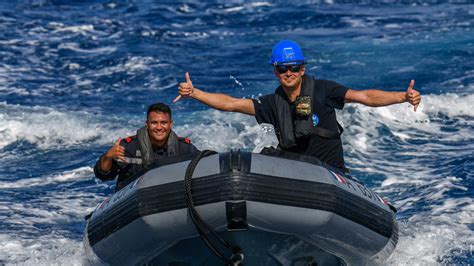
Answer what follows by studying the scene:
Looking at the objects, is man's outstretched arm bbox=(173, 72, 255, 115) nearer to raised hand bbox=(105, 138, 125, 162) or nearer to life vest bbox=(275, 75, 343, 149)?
life vest bbox=(275, 75, 343, 149)

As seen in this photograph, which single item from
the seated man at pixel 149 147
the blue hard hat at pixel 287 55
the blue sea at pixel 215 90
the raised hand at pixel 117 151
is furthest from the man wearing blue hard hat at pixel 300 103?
→ the blue sea at pixel 215 90

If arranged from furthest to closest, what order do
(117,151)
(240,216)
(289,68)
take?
(289,68), (117,151), (240,216)

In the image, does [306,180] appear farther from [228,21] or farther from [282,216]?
[228,21]

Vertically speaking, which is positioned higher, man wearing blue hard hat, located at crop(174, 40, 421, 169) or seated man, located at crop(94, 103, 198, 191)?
man wearing blue hard hat, located at crop(174, 40, 421, 169)

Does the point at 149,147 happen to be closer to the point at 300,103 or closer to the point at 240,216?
the point at 300,103

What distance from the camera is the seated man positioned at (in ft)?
20.6

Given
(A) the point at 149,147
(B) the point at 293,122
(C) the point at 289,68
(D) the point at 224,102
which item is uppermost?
(C) the point at 289,68

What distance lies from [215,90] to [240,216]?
7.61 metres

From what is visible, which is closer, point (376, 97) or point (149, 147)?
point (376, 97)

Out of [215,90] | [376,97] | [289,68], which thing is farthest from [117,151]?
[215,90]

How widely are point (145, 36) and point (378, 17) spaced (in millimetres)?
4539

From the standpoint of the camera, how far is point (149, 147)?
632 cm

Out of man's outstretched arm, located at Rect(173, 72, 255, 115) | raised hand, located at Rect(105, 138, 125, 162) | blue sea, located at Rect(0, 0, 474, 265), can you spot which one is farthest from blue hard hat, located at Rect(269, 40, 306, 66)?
blue sea, located at Rect(0, 0, 474, 265)

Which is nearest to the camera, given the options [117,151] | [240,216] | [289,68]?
[240,216]
